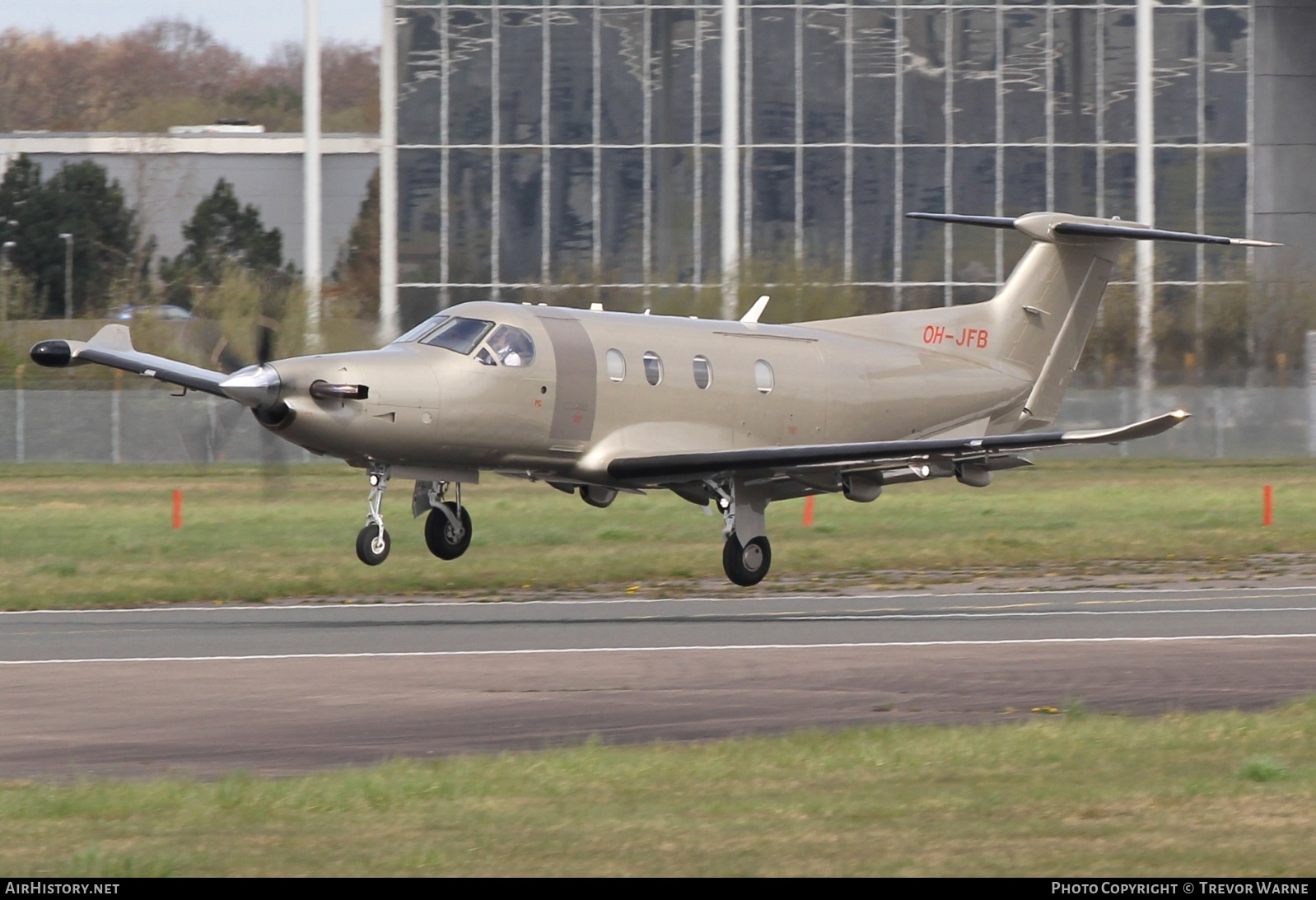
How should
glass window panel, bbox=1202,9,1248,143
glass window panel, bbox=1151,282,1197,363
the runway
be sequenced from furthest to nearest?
glass window panel, bbox=1202,9,1248,143
glass window panel, bbox=1151,282,1197,363
the runway

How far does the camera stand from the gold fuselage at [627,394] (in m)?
21.2

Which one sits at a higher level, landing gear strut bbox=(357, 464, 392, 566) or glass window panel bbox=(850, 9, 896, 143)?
glass window panel bbox=(850, 9, 896, 143)

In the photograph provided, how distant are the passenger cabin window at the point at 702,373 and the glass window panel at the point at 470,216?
31160mm

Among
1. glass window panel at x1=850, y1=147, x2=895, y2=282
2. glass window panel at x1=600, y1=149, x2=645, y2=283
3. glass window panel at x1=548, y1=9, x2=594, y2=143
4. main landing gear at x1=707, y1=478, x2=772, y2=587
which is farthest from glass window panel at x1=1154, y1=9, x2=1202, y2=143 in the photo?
main landing gear at x1=707, y1=478, x2=772, y2=587

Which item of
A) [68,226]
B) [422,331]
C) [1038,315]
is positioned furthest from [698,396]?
[68,226]

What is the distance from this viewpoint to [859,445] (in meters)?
22.5

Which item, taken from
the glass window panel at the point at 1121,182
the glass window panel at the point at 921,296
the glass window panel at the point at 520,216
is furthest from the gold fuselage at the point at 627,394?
the glass window panel at the point at 1121,182

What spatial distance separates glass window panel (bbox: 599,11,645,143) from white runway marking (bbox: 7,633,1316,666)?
3883 cm

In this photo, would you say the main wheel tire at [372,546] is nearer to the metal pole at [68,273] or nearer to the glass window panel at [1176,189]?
the glass window panel at [1176,189]

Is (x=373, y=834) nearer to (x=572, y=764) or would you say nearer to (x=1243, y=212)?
(x=572, y=764)

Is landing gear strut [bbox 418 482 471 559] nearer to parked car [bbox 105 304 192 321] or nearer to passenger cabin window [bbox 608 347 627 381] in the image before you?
passenger cabin window [bbox 608 347 627 381]

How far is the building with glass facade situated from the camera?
5478cm

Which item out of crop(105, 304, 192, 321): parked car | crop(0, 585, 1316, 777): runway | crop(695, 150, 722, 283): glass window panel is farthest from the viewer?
crop(105, 304, 192, 321): parked car

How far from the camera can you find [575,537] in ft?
102
